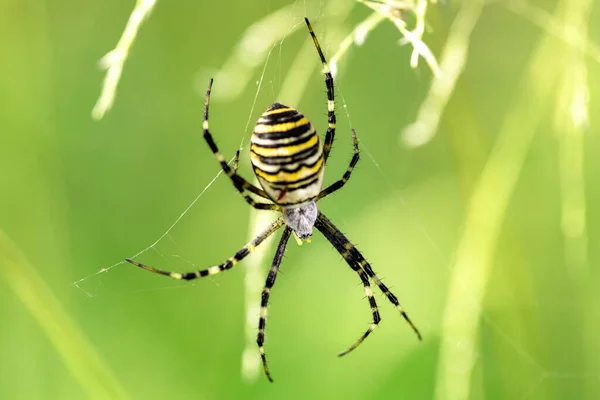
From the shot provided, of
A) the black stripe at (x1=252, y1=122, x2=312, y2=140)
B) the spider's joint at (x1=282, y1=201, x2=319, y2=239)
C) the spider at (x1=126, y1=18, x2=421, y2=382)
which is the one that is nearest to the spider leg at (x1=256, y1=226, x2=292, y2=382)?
the spider at (x1=126, y1=18, x2=421, y2=382)

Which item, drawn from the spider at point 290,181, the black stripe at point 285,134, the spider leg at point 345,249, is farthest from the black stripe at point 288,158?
the spider leg at point 345,249

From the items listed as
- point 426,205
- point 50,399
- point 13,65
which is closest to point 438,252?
point 426,205

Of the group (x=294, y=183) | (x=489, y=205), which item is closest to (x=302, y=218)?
(x=294, y=183)

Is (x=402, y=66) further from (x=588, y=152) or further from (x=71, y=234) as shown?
(x=71, y=234)

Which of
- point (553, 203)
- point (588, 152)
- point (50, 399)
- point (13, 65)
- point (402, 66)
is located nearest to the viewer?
point (50, 399)

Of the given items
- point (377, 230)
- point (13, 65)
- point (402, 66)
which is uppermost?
point (13, 65)
